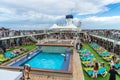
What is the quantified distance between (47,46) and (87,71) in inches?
352

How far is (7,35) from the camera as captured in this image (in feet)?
65.6

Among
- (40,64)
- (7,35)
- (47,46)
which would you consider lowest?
(40,64)

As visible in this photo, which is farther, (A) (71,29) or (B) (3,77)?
(A) (71,29)

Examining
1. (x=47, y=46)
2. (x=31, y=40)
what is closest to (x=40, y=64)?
(x=47, y=46)

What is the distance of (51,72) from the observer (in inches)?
345

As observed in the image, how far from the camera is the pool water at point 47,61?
13.4 meters

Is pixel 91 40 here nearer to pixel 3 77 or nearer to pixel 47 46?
pixel 47 46

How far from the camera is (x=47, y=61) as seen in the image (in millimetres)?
15008

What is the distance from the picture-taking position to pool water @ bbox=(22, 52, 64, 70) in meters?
13.4

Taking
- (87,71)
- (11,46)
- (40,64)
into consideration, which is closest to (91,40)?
(11,46)

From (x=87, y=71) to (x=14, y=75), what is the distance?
718 centimetres

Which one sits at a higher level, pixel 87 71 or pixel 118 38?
pixel 118 38

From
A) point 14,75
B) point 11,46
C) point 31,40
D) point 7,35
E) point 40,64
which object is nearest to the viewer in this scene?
point 14,75

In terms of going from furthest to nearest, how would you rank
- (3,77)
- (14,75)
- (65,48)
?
1. (65,48)
2. (14,75)
3. (3,77)
